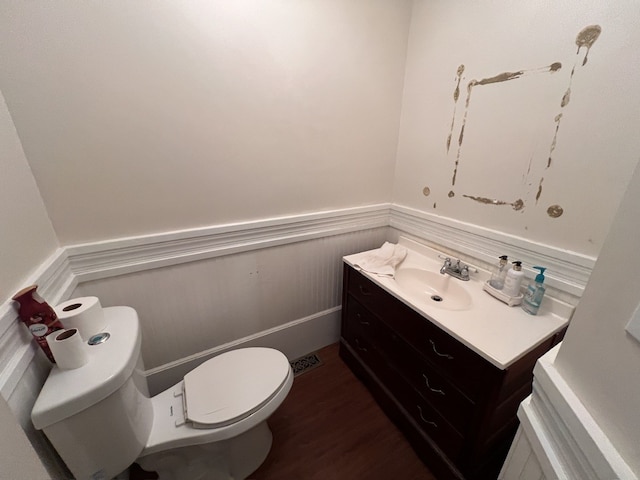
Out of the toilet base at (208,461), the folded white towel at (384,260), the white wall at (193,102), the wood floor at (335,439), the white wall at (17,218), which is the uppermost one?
the white wall at (193,102)

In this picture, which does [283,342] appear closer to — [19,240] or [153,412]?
[153,412]

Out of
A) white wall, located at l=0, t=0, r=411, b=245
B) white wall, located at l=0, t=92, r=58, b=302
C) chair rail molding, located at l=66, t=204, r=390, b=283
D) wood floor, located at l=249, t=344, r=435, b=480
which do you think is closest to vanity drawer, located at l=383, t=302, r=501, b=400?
wood floor, located at l=249, t=344, r=435, b=480

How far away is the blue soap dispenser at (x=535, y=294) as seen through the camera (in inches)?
38.5

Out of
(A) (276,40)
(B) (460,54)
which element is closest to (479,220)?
(B) (460,54)

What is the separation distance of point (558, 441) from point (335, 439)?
102 cm

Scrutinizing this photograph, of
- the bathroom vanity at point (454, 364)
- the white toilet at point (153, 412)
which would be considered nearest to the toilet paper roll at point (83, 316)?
the white toilet at point (153, 412)

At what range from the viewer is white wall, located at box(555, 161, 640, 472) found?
38 centimetres

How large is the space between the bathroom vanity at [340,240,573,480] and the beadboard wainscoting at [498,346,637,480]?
0.20m

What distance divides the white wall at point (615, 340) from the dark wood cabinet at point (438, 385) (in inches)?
14.3

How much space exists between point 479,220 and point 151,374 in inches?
70.3

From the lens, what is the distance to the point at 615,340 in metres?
0.41

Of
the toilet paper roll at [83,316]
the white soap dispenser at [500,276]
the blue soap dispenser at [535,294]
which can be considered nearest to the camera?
the toilet paper roll at [83,316]

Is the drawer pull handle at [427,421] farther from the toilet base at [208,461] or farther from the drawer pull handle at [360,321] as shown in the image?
the toilet base at [208,461]

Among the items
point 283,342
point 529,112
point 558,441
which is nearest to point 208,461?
point 283,342
